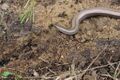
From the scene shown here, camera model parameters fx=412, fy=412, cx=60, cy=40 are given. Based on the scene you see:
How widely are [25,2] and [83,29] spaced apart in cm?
100

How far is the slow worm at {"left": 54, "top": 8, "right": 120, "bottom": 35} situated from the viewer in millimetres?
5965

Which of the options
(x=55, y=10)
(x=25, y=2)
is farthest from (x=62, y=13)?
(x=25, y=2)

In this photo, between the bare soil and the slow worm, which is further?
the slow worm

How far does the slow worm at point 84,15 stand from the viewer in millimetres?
5965

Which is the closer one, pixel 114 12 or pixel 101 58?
pixel 101 58

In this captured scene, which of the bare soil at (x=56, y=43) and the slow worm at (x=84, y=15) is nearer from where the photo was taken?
the bare soil at (x=56, y=43)

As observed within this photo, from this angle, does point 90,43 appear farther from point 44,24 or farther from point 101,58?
point 44,24

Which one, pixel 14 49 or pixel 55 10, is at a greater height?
pixel 55 10

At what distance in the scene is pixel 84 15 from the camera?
6.11 metres

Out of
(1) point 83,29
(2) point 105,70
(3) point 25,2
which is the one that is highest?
(3) point 25,2

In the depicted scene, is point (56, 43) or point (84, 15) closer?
point (56, 43)

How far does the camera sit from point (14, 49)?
5.86m

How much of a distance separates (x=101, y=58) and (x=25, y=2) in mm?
1485

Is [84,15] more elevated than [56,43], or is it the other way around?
[84,15]
